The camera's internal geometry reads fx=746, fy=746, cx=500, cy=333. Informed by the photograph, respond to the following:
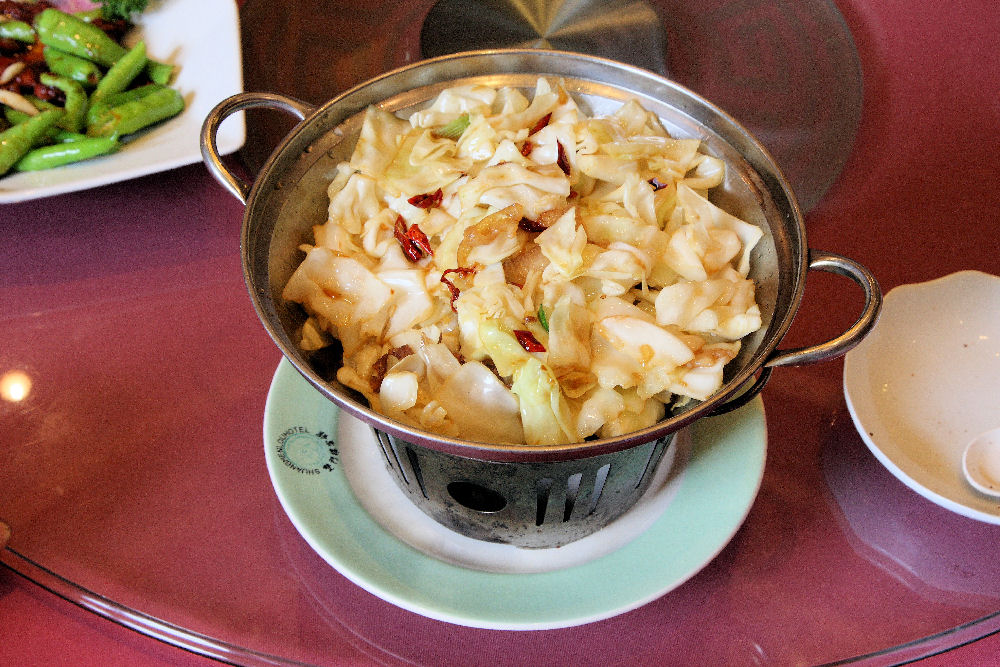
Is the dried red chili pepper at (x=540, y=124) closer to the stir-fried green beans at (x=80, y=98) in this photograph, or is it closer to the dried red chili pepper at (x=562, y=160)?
the dried red chili pepper at (x=562, y=160)

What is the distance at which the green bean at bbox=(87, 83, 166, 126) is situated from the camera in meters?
2.14

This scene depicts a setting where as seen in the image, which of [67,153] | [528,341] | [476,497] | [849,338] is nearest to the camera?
[849,338]

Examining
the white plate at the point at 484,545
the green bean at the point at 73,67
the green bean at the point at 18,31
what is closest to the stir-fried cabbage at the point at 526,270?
the white plate at the point at 484,545

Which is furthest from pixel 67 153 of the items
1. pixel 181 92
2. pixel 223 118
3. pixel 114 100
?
pixel 223 118

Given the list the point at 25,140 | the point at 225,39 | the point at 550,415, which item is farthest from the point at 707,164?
the point at 25,140

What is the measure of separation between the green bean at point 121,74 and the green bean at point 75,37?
0.06 meters

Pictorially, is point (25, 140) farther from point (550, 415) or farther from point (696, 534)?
point (696, 534)

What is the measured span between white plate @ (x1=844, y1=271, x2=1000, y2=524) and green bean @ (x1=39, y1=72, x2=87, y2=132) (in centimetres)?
217

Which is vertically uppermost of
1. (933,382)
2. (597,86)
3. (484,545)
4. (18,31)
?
(597,86)

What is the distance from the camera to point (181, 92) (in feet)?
7.27

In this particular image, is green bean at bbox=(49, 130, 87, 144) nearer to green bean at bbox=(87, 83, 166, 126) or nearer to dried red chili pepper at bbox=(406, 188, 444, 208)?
green bean at bbox=(87, 83, 166, 126)

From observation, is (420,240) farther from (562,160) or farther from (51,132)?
(51,132)

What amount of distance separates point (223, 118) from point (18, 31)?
4.52 ft

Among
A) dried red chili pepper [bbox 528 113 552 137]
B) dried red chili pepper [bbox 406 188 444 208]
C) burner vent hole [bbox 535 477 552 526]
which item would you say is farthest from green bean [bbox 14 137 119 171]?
burner vent hole [bbox 535 477 552 526]
